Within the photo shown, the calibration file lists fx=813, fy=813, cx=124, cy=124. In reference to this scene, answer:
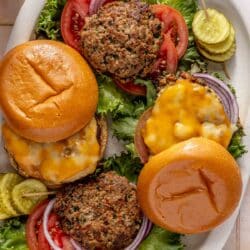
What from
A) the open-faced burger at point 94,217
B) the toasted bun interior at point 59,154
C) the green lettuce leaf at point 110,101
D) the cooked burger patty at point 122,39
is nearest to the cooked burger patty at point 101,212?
the open-faced burger at point 94,217

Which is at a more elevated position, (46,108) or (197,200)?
(46,108)

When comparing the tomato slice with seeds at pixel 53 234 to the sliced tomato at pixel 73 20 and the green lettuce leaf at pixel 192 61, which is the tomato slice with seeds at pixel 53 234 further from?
the green lettuce leaf at pixel 192 61

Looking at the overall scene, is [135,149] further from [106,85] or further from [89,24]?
[89,24]

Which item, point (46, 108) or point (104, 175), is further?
point (104, 175)

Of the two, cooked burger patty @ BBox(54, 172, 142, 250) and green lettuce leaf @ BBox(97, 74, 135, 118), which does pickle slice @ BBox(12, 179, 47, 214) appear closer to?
cooked burger patty @ BBox(54, 172, 142, 250)

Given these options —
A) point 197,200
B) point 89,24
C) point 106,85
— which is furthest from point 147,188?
point 89,24
